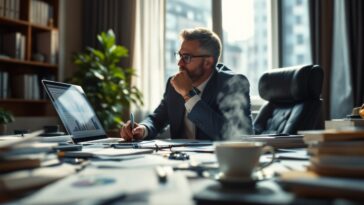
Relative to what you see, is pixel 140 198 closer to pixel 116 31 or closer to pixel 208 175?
pixel 208 175

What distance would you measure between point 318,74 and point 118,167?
1.57m

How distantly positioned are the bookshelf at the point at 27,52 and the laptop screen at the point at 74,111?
189cm

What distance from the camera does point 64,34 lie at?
3980 mm

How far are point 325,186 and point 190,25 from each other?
12.2ft

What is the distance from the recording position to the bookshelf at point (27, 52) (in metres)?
3.32

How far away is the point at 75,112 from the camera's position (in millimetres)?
1506

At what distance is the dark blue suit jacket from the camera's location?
1.66 metres

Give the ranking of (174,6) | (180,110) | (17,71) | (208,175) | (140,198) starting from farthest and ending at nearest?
(174,6), (17,71), (180,110), (208,175), (140,198)

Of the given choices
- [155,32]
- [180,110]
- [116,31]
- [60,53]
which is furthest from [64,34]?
[180,110]

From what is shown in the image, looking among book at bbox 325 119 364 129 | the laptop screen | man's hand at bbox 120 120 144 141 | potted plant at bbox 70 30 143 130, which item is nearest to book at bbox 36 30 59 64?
potted plant at bbox 70 30 143 130

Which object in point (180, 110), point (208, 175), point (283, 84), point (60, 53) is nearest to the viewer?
point (208, 175)

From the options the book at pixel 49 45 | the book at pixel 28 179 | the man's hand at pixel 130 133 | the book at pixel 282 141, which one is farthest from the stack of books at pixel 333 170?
the book at pixel 49 45

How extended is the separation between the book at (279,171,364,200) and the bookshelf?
10.4 ft

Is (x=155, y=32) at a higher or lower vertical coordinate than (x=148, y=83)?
higher
